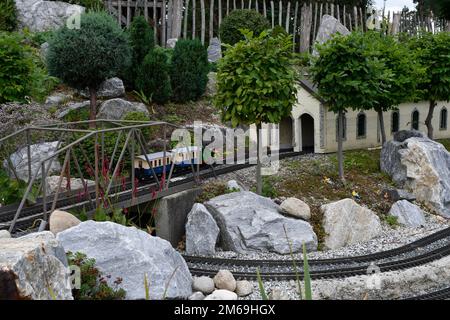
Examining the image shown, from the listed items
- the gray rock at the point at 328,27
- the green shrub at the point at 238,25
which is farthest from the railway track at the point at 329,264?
the gray rock at the point at 328,27

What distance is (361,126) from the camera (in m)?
19.2

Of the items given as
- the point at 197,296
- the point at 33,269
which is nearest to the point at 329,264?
the point at 197,296

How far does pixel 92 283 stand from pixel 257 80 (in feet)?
22.3

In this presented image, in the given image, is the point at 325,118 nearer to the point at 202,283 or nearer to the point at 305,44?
the point at 202,283

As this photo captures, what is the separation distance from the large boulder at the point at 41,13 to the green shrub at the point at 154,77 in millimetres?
6380

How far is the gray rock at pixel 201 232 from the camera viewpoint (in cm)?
1193

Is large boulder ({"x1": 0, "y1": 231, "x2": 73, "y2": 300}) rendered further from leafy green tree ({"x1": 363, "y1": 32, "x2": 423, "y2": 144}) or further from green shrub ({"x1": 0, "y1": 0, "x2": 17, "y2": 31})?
green shrub ({"x1": 0, "y1": 0, "x2": 17, "y2": 31})

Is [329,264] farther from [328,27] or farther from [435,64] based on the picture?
[328,27]

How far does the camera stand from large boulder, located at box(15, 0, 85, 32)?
23.9 m

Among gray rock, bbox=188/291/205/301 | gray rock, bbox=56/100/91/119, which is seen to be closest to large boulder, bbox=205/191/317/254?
gray rock, bbox=188/291/205/301

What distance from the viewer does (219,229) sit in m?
12.5

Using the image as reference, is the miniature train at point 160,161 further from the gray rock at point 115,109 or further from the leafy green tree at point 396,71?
the leafy green tree at point 396,71

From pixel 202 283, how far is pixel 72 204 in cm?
364

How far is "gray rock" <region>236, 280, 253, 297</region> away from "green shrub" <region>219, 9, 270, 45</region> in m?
16.1
